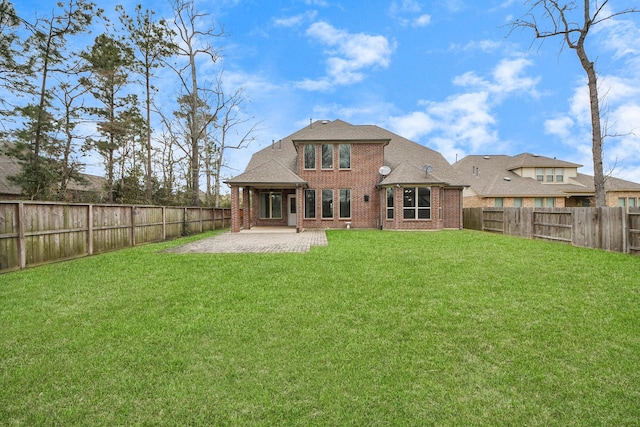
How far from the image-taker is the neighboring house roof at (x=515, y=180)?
24.6 meters

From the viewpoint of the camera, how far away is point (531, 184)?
25.4m

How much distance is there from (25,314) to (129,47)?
21490 mm

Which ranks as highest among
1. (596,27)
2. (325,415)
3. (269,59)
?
(269,59)

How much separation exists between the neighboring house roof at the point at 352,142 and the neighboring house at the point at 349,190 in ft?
0.19

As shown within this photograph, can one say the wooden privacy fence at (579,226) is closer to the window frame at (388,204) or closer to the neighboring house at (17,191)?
the window frame at (388,204)

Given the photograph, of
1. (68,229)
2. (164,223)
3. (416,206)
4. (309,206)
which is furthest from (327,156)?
(68,229)

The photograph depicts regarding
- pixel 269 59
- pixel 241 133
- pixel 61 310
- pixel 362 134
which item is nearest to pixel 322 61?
pixel 269 59

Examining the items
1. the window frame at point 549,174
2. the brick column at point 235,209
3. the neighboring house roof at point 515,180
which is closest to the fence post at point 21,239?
the brick column at point 235,209

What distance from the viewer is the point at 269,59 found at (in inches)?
774

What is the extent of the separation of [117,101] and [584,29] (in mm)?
24865

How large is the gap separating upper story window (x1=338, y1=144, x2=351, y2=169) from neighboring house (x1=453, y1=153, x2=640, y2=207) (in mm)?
13356

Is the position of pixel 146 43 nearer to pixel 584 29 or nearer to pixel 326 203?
pixel 326 203

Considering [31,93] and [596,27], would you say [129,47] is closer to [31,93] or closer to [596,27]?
[31,93]

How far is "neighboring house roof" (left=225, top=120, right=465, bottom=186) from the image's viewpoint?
52.4 ft
